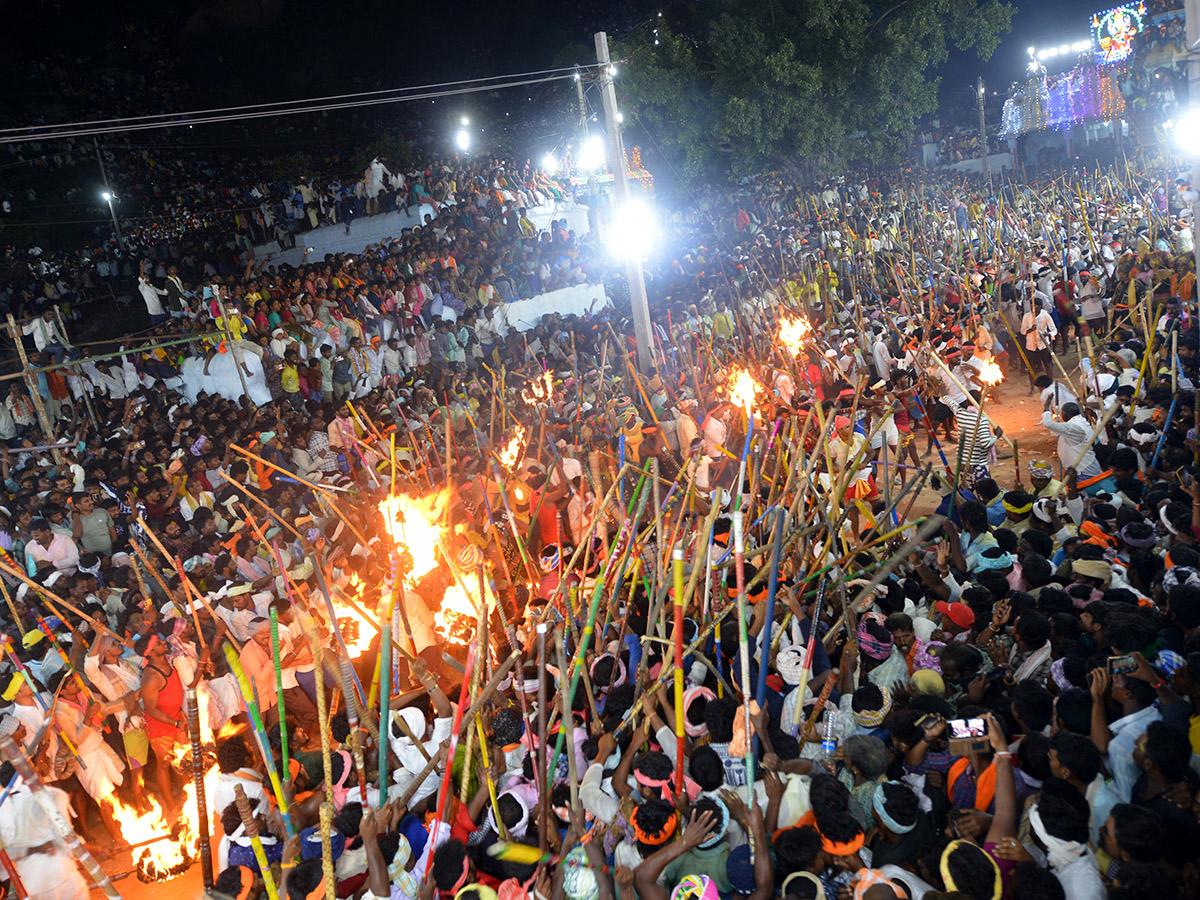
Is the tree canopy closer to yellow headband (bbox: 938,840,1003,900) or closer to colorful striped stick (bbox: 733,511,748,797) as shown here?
colorful striped stick (bbox: 733,511,748,797)

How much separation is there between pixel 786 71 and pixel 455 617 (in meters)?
21.8

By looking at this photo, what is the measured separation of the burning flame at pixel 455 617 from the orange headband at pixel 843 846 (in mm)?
2928

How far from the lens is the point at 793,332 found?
11.9m

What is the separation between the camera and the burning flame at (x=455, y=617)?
18.5 ft

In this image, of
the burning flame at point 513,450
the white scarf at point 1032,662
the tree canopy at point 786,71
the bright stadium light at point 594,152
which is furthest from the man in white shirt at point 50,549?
the tree canopy at point 786,71

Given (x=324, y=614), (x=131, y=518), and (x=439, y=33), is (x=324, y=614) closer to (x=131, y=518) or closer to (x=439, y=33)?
(x=131, y=518)

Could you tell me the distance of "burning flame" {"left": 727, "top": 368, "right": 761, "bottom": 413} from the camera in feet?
25.4

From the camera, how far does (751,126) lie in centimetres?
2406

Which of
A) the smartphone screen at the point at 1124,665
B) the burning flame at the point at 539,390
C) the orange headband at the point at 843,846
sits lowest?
the orange headband at the point at 843,846

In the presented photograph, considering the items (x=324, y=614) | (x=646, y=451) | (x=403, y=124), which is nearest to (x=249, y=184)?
(x=403, y=124)

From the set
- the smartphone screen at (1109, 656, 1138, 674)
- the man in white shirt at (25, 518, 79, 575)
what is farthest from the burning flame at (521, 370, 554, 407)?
the smartphone screen at (1109, 656, 1138, 674)

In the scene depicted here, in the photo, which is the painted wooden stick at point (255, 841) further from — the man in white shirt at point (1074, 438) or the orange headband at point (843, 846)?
the man in white shirt at point (1074, 438)

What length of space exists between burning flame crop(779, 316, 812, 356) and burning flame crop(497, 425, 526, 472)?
13.8ft

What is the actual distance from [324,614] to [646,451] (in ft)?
11.7
